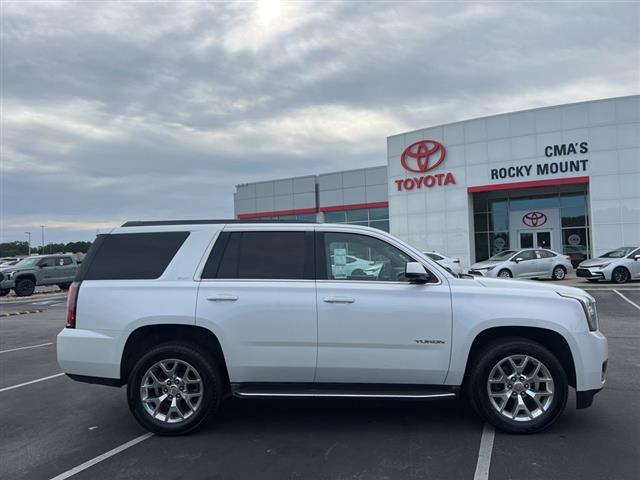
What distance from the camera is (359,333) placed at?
471 centimetres

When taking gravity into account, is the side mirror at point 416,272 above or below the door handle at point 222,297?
above

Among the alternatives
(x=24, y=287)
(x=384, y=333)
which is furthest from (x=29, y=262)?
(x=384, y=333)

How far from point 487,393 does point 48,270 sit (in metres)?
25.3

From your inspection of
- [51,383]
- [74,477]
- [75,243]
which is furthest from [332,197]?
[75,243]

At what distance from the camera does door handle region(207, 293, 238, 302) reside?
4.81 metres

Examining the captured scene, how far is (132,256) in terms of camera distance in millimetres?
5137

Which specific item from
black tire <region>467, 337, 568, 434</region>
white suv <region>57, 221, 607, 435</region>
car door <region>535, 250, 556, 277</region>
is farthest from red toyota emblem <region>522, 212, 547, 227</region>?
black tire <region>467, 337, 568, 434</region>

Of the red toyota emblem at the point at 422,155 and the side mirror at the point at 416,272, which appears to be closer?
the side mirror at the point at 416,272

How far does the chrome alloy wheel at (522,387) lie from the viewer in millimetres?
4668

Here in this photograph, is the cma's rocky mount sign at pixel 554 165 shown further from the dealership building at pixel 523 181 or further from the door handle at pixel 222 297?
the door handle at pixel 222 297

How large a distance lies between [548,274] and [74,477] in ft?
69.8

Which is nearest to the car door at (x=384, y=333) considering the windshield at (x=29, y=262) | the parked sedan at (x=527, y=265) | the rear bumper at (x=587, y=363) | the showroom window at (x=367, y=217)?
the rear bumper at (x=587, y=363)

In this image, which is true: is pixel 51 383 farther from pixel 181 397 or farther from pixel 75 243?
pixel 75 243

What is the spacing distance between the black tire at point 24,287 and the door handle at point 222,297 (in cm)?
2333
